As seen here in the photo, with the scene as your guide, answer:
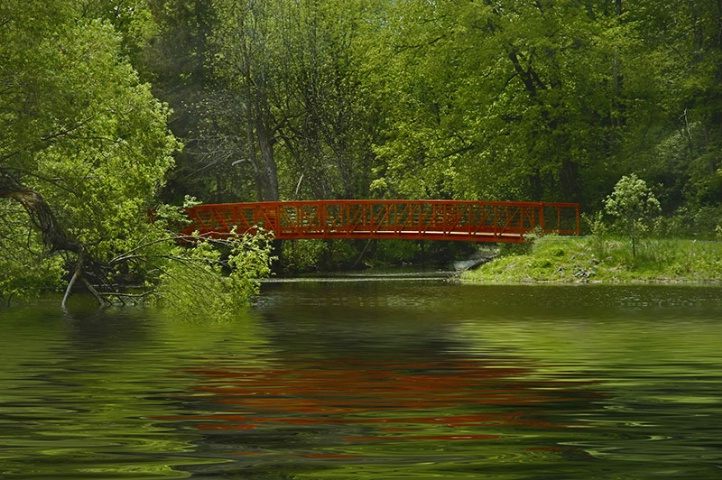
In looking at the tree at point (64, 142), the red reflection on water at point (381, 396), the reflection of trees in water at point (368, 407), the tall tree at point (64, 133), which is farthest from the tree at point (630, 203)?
the reflection of trees in water at point (368, 407)

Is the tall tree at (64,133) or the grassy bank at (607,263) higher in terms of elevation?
the tall tree at (64,133)

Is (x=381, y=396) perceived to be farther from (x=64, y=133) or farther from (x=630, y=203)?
(x=630, y=203)

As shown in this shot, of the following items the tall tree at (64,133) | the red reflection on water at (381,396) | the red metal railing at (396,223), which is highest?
the tall tree at (64,133)

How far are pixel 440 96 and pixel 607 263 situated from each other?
13.4 meters

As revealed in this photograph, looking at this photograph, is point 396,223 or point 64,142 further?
point 396,223

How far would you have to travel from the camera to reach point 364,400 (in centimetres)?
842

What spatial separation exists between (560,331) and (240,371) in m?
6.88

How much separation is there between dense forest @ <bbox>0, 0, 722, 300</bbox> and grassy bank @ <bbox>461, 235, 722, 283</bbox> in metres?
3.90

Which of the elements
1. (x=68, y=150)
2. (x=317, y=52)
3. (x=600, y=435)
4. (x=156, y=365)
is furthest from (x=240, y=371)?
(x=317, y=52)

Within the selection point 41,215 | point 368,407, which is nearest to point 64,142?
point 41,215

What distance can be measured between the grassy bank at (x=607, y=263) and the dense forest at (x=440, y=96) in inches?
154

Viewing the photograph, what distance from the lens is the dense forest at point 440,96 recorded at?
1551 inches

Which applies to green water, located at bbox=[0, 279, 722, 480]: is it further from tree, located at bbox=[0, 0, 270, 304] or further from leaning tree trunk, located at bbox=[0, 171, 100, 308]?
tree, located at bbox=[0, 0, 270, 304]

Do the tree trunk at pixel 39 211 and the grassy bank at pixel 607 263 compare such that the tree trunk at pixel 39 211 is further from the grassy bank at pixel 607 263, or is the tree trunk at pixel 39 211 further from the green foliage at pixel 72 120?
the grassy bank at pixel 607 263
